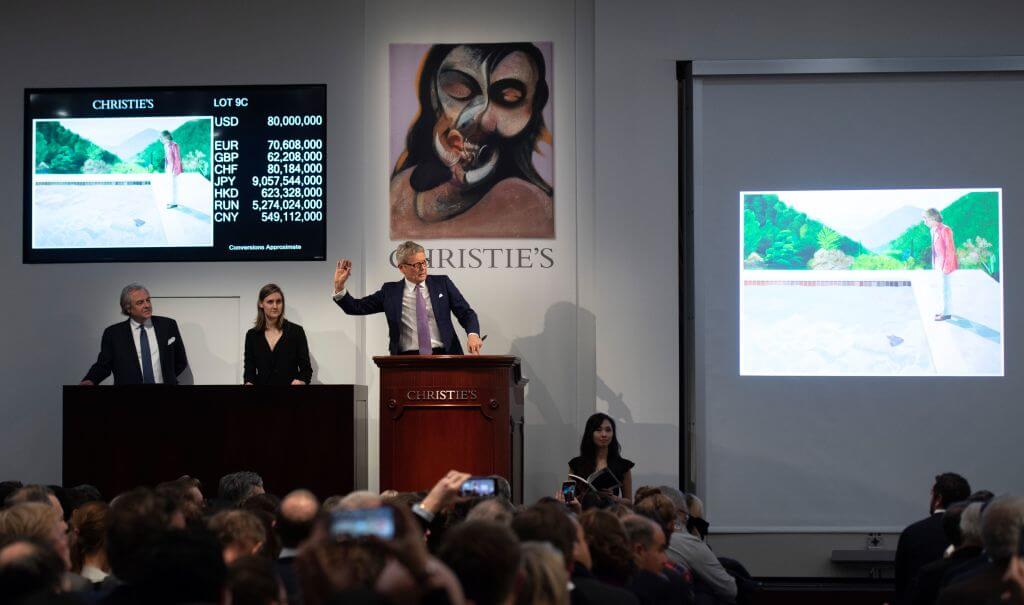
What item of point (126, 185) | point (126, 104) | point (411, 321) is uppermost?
point (126, 104)

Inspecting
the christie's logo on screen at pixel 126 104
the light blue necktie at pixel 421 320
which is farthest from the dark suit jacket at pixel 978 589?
the christie's logo on screen at pixel 126 104

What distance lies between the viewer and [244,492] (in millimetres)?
5965

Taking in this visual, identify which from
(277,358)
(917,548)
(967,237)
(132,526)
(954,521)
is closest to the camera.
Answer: (132,526)

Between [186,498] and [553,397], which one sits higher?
[553,397]

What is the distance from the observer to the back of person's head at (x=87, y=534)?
13.7 feet

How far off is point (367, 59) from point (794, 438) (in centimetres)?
420

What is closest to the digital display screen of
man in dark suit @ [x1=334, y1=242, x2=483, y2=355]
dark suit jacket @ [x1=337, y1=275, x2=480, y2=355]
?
dark suit jacket @ [x1=337, y1=275, x2=480, y2=355]

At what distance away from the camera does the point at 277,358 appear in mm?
8586

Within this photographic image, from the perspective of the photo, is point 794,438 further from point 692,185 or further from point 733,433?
point 692,185

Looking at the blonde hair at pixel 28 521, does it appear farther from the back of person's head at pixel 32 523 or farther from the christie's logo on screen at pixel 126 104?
the christie's logo on screen at pixel 126 104

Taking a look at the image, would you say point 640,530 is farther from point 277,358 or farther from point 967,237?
point 967,237

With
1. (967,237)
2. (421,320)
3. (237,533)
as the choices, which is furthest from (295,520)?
(967,237)

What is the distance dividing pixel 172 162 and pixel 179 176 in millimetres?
121

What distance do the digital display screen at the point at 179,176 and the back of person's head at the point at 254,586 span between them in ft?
22.6
